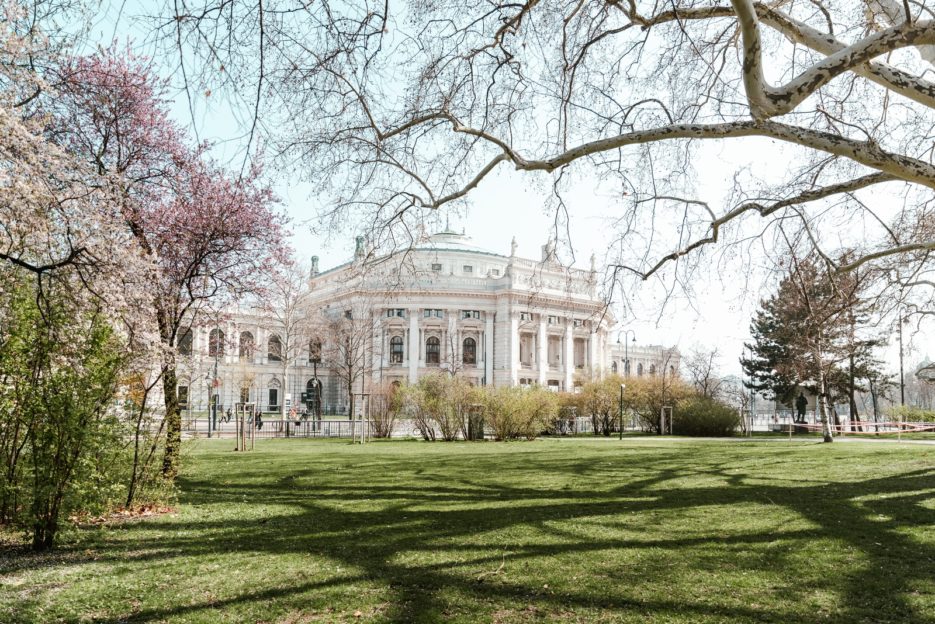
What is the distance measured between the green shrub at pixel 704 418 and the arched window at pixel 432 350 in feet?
132

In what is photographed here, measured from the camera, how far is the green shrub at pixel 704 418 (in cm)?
2973

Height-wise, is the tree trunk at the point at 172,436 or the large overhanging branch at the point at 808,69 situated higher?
the large overhanging branch at the point at 808,69

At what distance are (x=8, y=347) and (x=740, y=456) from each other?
49.5ft

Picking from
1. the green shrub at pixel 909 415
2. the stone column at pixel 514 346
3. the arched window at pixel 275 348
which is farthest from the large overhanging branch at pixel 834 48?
the stone column at pixel 514 346

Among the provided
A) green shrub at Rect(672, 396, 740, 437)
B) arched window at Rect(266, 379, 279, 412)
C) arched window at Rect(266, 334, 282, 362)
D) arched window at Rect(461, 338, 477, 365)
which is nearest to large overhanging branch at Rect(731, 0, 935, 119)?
green shrub at Rect(672, 396, 740, 437)

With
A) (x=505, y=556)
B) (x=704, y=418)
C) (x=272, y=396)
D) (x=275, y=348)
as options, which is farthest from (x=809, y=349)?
(x=272, y=396)

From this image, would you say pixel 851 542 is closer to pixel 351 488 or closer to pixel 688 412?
pixel 351 488

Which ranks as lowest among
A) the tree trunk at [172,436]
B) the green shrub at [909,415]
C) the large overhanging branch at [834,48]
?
the green shrub at [909,415]

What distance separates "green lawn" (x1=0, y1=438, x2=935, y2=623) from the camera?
14.1ft

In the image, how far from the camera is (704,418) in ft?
97.8

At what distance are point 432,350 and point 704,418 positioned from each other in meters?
42.5

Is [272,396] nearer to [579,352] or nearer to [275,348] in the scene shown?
[275,348]

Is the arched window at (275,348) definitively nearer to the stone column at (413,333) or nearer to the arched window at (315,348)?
the arched window at (315,348)

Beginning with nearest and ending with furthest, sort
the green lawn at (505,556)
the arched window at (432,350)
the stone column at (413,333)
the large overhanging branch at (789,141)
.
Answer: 1. the green lawn at (505,556)
2. the large overhanging branch at (789,141)
3. the stone column at (413,333)
4. the arched window at (432,350)
